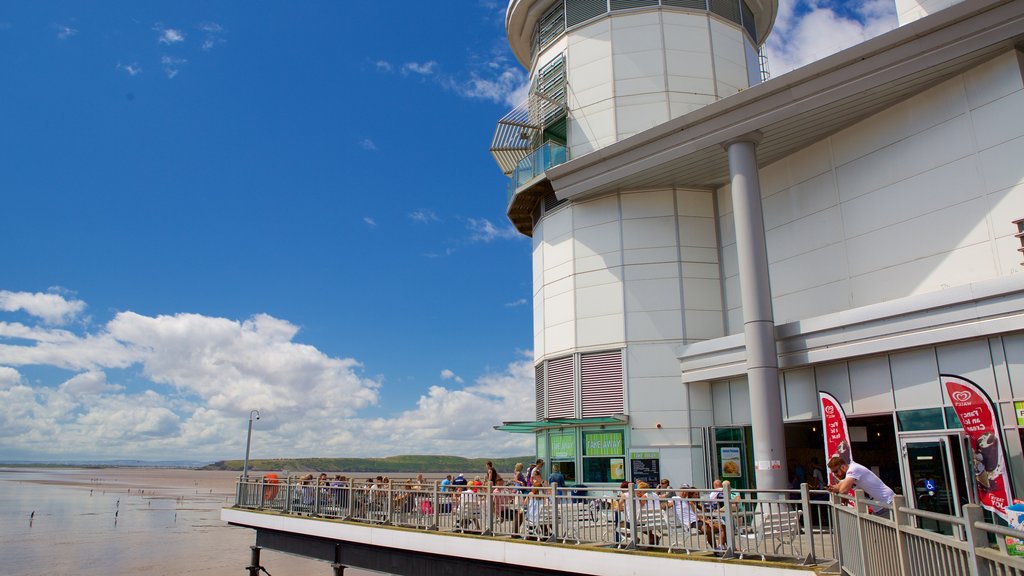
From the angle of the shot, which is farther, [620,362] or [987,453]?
[620,362]

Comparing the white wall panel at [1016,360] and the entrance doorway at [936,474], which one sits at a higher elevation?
the white wall panel at [1016,360]

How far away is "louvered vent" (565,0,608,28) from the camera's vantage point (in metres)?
24.2

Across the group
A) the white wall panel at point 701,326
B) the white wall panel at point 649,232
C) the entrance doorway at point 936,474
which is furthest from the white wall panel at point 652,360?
the entrance doorway at point 936,474

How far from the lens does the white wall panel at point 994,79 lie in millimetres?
14297

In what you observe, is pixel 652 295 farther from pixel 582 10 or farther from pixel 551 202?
pixel 582 10

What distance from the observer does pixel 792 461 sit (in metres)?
22.0

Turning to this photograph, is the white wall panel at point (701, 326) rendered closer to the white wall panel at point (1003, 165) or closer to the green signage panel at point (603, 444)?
the green signage panel at point (603, 444)

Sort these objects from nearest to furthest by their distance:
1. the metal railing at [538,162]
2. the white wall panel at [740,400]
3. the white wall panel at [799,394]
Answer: the white wall panel at [799,394] < the white wall panel at [740,400] < the metal railing at [538,162]

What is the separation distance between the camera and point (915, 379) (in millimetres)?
14719

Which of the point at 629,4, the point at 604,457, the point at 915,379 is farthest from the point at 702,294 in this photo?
the point at 629,4

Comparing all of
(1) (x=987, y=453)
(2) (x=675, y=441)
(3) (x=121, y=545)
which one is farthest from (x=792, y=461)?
(3) (x=121, y=545)

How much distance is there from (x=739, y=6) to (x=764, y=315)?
13.7 metres

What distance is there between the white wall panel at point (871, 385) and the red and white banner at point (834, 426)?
0.48m

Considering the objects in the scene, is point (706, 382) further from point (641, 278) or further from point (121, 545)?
point (121, 545)
